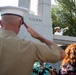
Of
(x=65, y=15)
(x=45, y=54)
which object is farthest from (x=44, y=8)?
(x=65, y=15)

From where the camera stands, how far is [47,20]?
619 centimetres

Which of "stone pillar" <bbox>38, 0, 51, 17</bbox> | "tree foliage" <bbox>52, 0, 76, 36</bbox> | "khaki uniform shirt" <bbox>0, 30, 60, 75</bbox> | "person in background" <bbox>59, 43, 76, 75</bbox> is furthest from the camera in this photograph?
"tree foliage" <bbox>52, 0, 76, 36</bbox>

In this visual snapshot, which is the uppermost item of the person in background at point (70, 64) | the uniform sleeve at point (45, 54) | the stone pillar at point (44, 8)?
the stone pillar at point (44, 8)

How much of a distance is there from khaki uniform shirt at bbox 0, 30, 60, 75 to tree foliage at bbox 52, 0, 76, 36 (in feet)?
58.3

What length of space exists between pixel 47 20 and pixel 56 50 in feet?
14.9

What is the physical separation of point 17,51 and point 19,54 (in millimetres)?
22

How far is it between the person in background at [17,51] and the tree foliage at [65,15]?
699 inches

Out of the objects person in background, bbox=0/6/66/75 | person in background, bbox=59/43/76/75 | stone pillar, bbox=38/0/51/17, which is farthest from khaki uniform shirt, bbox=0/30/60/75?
stone pillar, bbox=38/0/51/17

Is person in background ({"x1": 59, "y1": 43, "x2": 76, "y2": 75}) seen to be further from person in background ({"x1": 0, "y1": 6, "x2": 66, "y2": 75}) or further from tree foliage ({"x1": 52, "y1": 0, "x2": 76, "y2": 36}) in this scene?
tree foliage ({"x1": 52, "y1": 0, "x2": 76, "y2": 36})

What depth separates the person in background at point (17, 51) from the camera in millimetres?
1578

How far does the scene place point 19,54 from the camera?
159 centimetres

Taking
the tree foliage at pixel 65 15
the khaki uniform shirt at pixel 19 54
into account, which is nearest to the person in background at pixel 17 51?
the khaki uniform shirt at pixel 19 54

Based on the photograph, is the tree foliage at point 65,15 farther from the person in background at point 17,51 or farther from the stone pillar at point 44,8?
the person in background at point 17,51

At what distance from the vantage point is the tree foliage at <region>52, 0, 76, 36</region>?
64.6 ft
